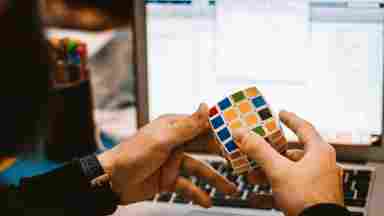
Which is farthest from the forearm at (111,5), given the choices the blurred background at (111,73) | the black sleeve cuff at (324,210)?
the black sleeve cuff at (324,210)

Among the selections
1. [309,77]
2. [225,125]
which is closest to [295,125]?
[225,125]

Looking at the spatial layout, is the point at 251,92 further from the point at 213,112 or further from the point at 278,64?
the point at 278,64

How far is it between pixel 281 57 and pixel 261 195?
236 mm

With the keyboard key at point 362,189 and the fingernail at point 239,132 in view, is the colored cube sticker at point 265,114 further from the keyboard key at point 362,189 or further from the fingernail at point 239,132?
the keyboard key at point 362,189

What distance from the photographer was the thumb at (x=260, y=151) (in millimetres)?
746

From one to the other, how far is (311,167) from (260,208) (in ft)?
0.75

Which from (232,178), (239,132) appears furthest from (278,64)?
(239,132)

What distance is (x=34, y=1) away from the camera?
20.4 inches

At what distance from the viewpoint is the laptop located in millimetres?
1011

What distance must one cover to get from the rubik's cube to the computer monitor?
0.86 ft

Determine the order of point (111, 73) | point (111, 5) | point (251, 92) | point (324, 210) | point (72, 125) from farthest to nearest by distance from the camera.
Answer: point (111, 5) → point (111, 73) → point (72, 125) → point (251, 92) → point (324, 210)

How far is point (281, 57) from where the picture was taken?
1051 millimetres

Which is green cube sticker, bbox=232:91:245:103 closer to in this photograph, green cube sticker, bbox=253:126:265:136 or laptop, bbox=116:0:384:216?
green cube sticker, bbox=253:126:265:136

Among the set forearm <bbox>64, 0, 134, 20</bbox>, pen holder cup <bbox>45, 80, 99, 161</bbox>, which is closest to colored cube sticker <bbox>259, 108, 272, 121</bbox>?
pen holder cup <bbox>45, 80, 99, 161</bbox>
